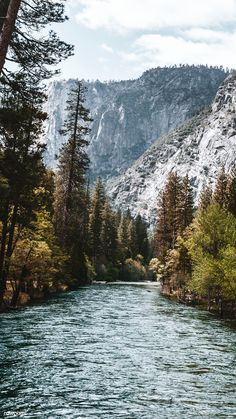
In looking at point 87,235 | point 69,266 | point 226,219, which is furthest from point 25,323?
point 87,235

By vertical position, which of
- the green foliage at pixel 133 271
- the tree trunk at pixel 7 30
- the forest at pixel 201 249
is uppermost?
the tree trunk at pixel 7 30

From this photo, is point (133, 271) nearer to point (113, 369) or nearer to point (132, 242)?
point (132, 242)

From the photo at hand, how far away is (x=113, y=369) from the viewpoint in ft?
52.5

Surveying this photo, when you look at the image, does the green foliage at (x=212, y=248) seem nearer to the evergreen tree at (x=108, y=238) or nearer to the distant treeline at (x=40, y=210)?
the distant treeline at (x=40, y=210)

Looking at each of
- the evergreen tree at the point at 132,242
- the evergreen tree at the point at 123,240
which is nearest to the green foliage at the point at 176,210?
the evergreen tree at the point at 123,240

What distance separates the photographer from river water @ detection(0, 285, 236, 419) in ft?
38.4

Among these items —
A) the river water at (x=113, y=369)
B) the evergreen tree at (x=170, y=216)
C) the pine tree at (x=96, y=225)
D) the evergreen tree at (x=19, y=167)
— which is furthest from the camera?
the pine tree at (x=96, y=225)

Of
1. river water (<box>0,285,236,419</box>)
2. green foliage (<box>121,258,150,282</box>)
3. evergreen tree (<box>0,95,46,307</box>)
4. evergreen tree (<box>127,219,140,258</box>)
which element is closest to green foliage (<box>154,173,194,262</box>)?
green foliage (<box>121,258,150,282</box>)

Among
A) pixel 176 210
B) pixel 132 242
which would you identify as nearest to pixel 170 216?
pixel 176 210

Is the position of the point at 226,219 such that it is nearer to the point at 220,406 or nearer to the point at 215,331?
the point at 215,331

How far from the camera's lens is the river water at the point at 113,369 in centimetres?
1172

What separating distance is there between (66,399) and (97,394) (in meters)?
1.05

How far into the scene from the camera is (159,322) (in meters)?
30.6

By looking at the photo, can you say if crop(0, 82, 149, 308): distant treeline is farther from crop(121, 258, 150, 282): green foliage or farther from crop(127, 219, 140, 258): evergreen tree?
crop(127, 219, 140, 258): evergreen tree
